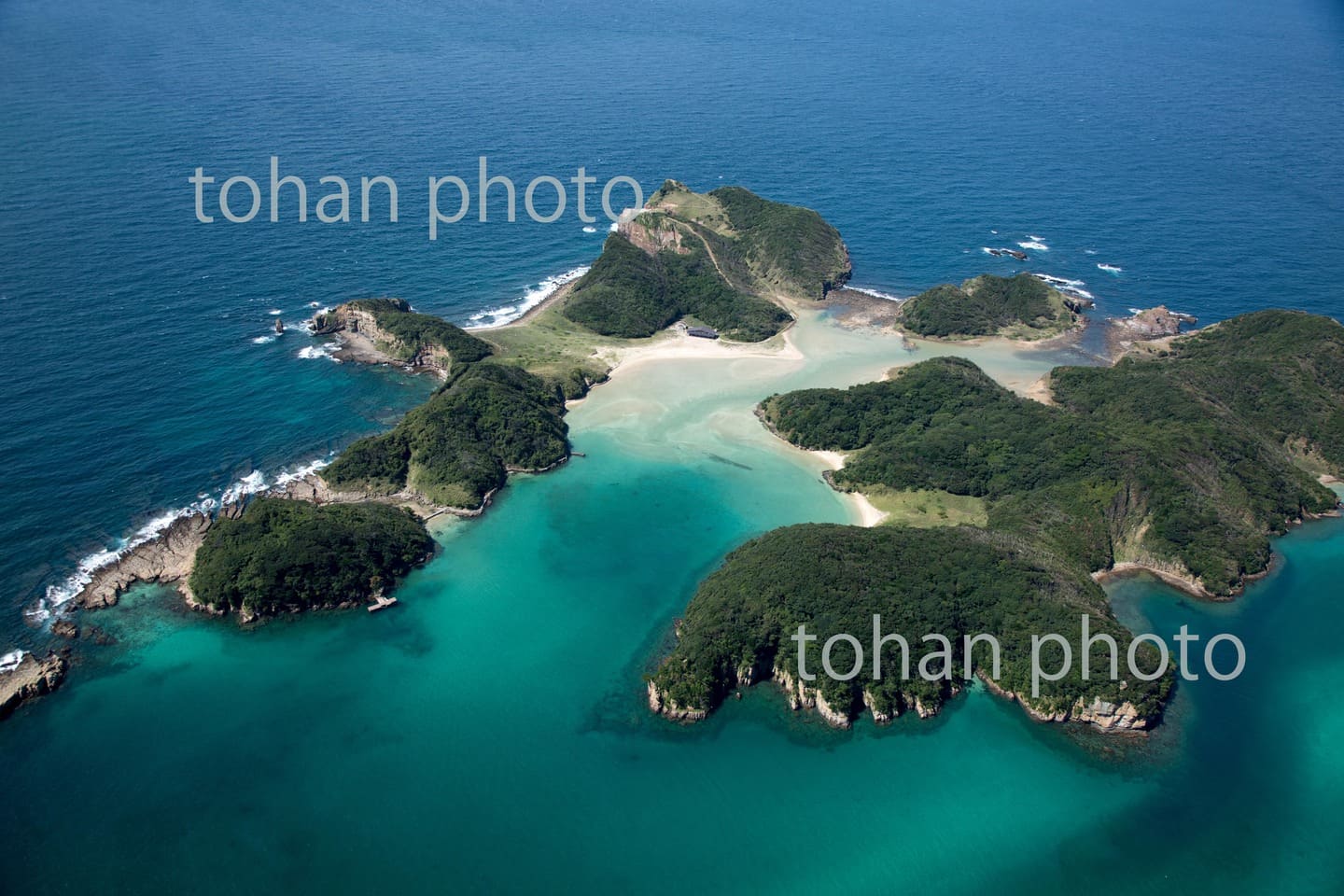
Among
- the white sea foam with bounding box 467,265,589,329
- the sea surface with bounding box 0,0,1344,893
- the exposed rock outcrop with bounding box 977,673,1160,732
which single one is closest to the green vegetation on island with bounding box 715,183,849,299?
the sea surface with bounding box 0,0,1344,893

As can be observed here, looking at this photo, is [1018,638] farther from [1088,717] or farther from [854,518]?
[854,518]

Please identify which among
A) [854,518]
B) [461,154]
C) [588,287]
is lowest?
[854,518]

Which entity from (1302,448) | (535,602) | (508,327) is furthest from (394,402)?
(1302,448)

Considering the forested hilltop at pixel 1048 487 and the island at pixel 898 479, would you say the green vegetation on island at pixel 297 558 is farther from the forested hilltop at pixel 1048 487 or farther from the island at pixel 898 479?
the forested hilltop at pixel 1048 487

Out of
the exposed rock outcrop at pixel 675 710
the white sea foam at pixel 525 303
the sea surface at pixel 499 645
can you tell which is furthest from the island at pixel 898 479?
the white sea foam at pixel 525 303

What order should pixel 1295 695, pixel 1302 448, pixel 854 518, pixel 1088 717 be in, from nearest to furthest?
1. pixel 1088 717
2. pixel 1295 695
3. pixel 854 518
4. pixel 1302 448
